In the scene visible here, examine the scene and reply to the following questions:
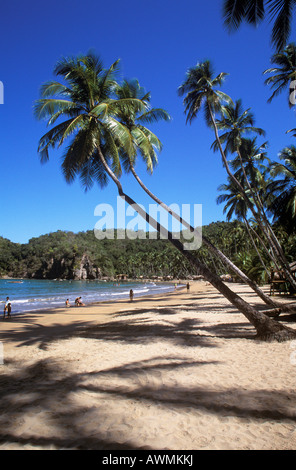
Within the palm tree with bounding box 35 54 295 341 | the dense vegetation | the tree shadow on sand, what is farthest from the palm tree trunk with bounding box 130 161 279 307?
the dense vegetation

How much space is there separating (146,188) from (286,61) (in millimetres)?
10264

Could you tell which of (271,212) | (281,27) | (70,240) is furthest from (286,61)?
(70,240)

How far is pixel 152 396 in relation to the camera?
12.6ft

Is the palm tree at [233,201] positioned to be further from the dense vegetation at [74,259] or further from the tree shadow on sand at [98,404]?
the dense vegetation at [74,259]

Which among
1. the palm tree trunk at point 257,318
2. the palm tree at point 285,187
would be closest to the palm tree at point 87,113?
the palm tree trunk at point 257,318

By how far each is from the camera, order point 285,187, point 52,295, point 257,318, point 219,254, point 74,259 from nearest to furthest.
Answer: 1. point 257,318
2. point 219,254
3. point 285,187
4. point 52,295
5. point 74,259

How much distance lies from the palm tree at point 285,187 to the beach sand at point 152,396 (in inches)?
535

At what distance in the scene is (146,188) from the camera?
1104cm

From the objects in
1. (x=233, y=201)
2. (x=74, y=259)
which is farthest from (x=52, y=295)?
(x=74, y=259)

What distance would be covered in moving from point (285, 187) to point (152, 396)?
60.4ft

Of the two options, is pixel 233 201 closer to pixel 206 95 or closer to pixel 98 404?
pixel 206 95

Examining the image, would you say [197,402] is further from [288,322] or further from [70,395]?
[288,322]

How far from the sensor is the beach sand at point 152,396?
2834mm

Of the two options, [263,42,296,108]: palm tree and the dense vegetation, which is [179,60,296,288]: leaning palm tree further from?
the dense vegetation
